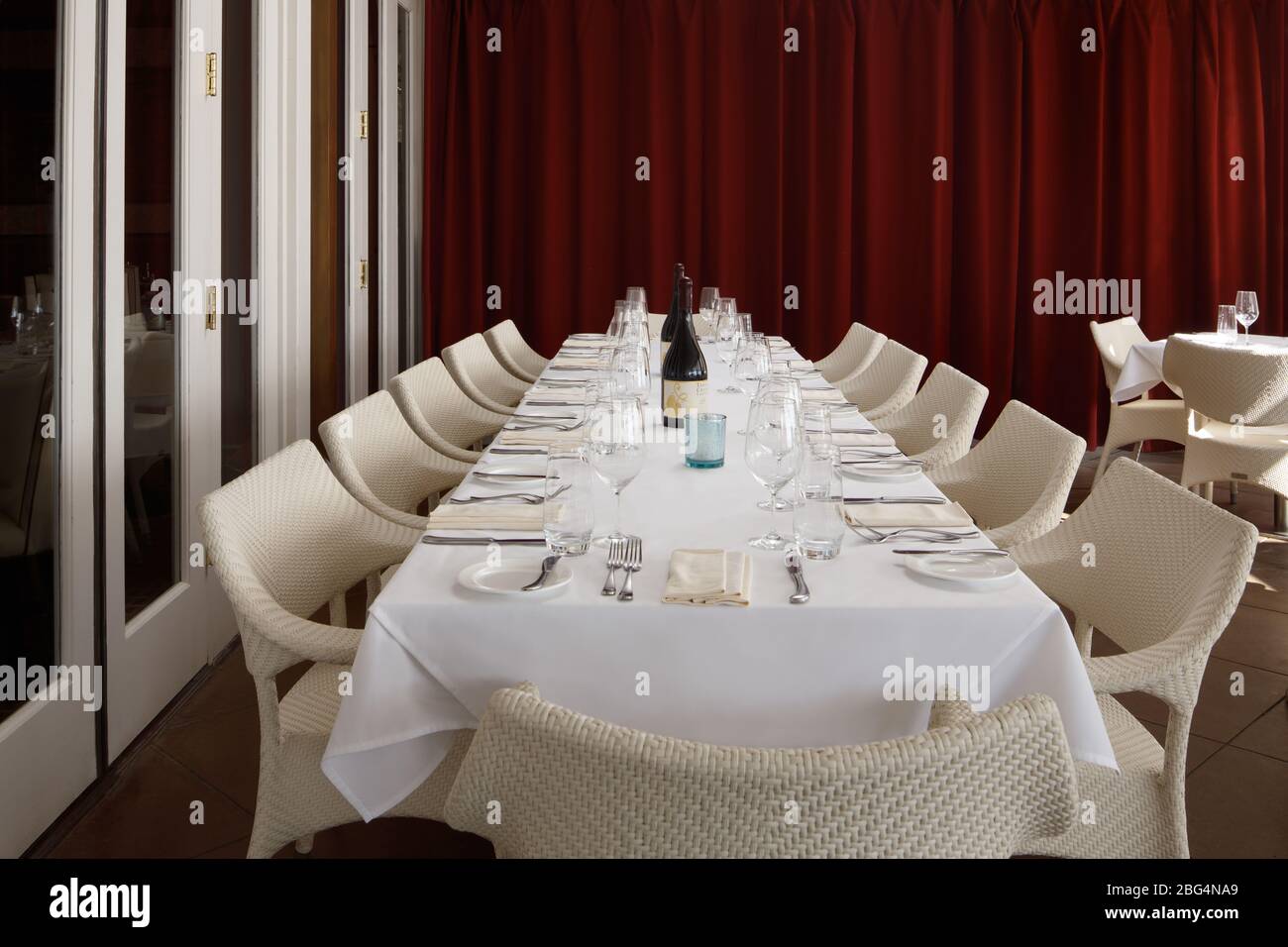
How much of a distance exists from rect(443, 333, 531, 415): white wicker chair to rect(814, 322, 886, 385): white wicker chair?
1334 mm

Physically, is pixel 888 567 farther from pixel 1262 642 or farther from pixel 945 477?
pixel 1262 642

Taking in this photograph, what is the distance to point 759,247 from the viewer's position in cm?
670

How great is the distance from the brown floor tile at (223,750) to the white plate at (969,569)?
1516mm

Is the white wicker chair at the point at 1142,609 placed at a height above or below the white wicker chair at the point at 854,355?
below

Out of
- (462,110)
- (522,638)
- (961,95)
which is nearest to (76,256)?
(522,638)

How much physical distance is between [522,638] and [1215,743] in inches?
80.9

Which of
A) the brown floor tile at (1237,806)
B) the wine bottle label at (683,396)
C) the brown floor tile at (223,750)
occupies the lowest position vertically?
the brown floor tile at (1237,806)

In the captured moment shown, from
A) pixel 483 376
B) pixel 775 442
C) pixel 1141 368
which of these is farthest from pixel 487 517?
pixel 1141 368

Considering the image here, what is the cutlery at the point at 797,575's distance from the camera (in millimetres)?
1505

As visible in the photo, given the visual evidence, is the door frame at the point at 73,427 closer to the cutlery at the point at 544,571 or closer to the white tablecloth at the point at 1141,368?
the cutlery at the point at 544,571

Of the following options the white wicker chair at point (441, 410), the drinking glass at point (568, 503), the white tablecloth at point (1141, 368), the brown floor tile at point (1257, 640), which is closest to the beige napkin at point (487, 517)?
the drinking glass at point (568, 503)

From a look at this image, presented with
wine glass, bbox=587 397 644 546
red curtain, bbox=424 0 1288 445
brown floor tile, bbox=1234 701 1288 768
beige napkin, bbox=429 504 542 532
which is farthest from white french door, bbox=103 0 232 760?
red curtain, bbox=424 0 1288 445

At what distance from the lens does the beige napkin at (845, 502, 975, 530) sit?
74.6 inches

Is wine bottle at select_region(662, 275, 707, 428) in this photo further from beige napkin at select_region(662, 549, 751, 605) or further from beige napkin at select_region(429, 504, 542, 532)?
beige napkin at select_region(662, 549, 751, 605)
